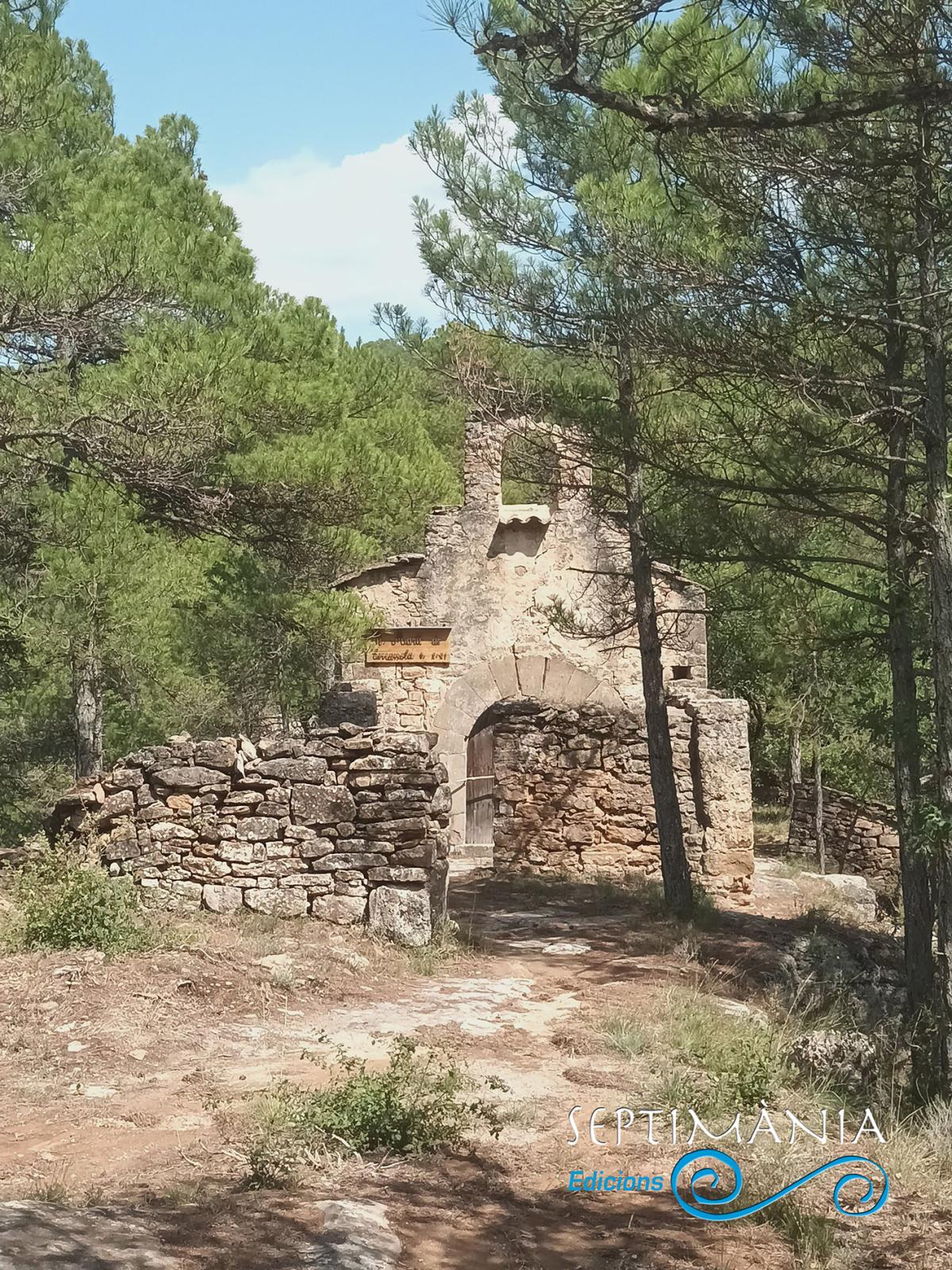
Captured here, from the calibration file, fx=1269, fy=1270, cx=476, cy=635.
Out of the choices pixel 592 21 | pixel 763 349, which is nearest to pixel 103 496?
pixel 763 349

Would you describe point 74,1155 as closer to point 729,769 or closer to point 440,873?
point 440,873

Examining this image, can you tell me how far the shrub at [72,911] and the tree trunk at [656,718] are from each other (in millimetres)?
4621

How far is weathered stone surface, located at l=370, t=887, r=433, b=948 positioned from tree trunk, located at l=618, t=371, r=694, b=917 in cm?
291

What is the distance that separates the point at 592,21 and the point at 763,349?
3.17m

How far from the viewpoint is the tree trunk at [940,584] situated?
261 inches

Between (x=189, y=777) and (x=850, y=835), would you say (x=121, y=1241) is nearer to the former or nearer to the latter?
(x=189, y=777)

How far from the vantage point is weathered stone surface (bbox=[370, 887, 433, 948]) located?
8.30m

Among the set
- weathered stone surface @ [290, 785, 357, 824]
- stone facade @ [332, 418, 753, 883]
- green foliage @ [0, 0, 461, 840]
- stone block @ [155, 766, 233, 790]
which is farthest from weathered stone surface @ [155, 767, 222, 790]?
stone facade @ [332, 418, 753, 883]

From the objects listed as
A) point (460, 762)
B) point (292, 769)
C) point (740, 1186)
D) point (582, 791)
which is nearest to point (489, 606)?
point (460, 762)

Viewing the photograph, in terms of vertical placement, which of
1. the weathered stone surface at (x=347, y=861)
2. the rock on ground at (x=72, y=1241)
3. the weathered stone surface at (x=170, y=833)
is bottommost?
the rock on ground at (x=72, y=1241)

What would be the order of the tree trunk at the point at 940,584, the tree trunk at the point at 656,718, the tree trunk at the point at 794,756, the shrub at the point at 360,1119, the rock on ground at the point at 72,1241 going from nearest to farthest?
the rock on ground at the point at 72,1241
the shrub at the point at 360,1119
the tree trunk at the point at 940,584
the tree trunk at the point at 656,718
the tree trunk at the point at 794,756

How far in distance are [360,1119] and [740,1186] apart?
1.39 meters

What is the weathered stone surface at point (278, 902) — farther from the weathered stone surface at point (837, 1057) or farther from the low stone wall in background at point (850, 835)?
the low stone wall in background at point (850, 835)

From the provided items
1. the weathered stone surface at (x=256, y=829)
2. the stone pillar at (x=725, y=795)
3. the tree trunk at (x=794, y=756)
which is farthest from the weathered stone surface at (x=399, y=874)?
the tree trunk at (x=794, y=756)
